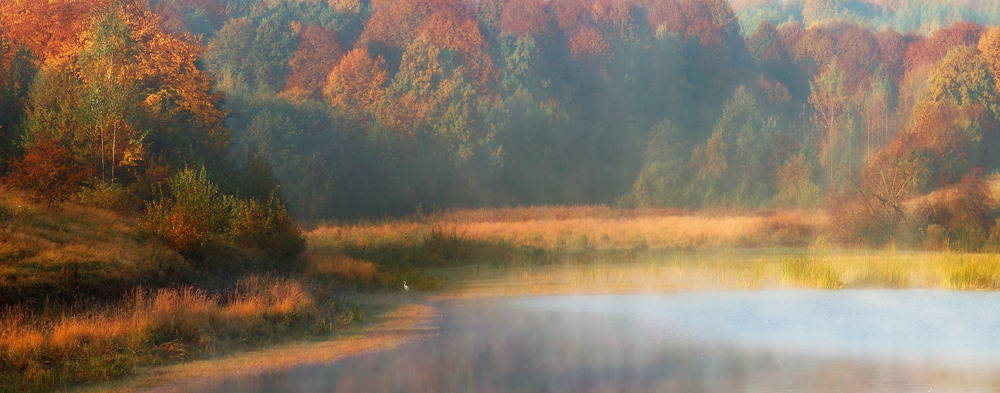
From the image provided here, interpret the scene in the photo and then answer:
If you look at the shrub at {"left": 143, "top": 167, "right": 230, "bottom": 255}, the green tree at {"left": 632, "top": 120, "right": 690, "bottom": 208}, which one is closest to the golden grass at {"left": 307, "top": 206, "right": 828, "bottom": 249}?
the green tree at {"left": 632, "top": 120, "right": 690, "bottom": 208}

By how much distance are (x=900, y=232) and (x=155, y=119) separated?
24.5 metres

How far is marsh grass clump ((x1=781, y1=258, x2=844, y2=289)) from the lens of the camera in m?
23.4

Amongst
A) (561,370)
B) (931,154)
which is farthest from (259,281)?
(931,154)

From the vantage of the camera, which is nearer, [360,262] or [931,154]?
[360,262]

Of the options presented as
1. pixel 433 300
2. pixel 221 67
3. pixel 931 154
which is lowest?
pixel 433 300

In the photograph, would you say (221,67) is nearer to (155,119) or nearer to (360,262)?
(155,119)

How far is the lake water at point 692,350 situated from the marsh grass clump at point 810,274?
1.90m

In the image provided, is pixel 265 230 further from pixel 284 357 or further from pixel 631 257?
pixel 631 257

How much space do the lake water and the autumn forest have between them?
9868 mm

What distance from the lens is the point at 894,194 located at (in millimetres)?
36094

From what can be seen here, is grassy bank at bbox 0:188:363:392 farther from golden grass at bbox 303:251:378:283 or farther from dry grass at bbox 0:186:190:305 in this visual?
golden grass at bbox 303:251:378:283

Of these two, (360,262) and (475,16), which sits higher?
(475,16)

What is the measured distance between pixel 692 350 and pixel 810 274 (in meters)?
10.3

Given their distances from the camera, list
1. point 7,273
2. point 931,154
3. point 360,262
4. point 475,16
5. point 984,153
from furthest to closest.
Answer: point 475,16
point 984,153
point 931,154
point 360,262
point 7,273
